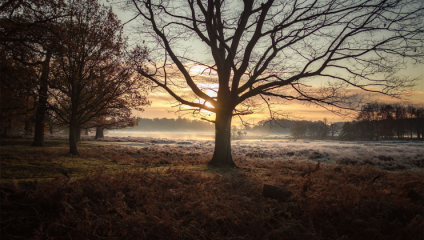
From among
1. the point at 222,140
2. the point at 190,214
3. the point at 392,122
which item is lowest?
the point at 190,214

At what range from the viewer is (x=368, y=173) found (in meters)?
9.12

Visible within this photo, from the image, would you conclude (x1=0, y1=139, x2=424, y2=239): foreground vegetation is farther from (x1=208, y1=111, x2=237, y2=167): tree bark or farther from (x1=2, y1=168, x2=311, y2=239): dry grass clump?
(x1=208, y1=111, x2=237, y2=167): tree bark

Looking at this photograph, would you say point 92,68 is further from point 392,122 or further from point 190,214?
point 392,122

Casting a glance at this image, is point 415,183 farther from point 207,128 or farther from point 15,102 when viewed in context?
point 207,128

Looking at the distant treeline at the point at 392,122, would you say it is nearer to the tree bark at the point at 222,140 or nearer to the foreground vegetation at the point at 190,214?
the tree bark at the point at 222,140

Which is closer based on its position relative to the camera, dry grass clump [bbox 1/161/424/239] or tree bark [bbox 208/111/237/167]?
dry grass clump [bbox 1/161/424/239]

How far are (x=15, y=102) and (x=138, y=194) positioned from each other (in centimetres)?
1303

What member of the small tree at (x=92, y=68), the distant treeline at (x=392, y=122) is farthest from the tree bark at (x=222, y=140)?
the distant treeline at (x=392, y=122)

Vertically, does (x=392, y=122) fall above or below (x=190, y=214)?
above

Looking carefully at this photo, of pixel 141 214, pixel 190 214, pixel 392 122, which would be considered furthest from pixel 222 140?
pixel 392 122

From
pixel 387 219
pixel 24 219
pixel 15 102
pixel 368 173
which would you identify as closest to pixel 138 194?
pixel 24 219

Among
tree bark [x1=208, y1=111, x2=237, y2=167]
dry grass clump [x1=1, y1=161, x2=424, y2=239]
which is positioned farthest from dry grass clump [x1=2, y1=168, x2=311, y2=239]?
tree bark [x1=208, y1=111, x2=237, y2=167]

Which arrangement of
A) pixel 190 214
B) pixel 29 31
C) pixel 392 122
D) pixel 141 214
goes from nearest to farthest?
1. pixel 141 214
2. pixel 190 214
3. pixel 29 31
4. pixel 392 122

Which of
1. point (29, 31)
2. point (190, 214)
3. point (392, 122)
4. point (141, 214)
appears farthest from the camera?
point (392, 122)
